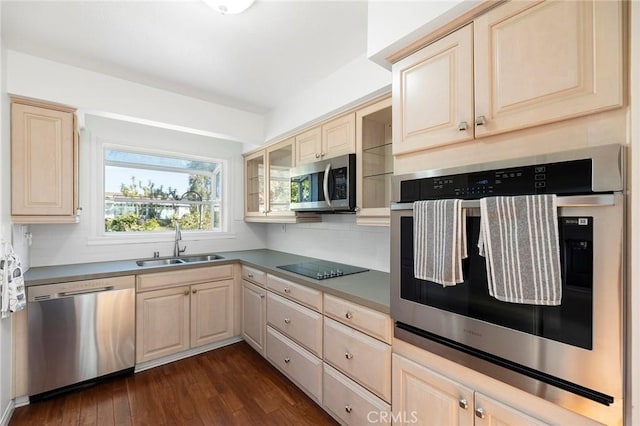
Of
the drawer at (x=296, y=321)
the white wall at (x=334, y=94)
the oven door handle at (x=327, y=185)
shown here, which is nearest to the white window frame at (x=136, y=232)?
the white wall at (x=334, y=94)

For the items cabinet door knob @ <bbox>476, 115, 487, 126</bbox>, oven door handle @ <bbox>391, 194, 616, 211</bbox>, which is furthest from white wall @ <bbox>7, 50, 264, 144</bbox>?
oven door handle @ <bbox>391, 194, 616, 211</bbox>

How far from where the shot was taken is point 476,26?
1.15 m

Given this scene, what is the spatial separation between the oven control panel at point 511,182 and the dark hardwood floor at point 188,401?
1651 mm

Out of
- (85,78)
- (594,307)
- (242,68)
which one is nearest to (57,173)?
(85,78)

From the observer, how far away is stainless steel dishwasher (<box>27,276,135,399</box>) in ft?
6.70

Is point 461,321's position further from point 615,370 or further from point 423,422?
point 423,422

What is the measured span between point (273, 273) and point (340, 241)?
0.71m

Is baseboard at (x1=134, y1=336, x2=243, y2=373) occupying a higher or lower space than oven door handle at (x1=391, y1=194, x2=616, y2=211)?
lower

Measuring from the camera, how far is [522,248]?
0.96 meters

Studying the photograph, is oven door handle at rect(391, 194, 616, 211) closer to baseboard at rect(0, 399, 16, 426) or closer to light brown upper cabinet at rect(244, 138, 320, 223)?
light brown upper cabinet at rect(244, 138, 320, 223)

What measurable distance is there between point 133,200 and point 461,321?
3.20 m

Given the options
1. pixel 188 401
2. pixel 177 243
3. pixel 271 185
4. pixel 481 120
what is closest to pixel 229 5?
pixel 481 120

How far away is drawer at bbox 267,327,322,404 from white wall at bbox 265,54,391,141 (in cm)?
182

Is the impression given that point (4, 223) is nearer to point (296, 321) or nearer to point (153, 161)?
point (153, 161)
